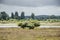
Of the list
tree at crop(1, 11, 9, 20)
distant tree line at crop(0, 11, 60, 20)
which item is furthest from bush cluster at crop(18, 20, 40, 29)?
tree at crop(1, 11, 9, 20)

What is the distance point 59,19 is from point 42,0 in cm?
119

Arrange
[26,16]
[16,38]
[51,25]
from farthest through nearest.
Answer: [51,25] → [26,16] → [16,38]

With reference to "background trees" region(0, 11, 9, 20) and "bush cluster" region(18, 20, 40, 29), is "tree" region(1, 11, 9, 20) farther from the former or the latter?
"bush cluster" region(18, 20, 40, 29)

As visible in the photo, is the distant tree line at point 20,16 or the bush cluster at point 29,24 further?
the bush cluster at point 29,24

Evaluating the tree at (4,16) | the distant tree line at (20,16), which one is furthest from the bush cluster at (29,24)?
the tree at (4,16)

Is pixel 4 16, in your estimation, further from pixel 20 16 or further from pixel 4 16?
pixel 20 16

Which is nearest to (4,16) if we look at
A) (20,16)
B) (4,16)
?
(4,16)

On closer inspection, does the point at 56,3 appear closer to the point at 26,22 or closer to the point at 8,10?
the point at 26,22

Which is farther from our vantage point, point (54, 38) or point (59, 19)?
point (59, 19)

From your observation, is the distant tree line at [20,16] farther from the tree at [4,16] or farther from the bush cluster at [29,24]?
the bush cluster at [29,24]

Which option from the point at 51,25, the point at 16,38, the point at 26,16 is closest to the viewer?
the point at 16,38

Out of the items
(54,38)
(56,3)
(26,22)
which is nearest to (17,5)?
(26,22)

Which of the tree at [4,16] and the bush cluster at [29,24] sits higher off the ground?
the tree at [4,16]

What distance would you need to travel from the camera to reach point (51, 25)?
7113mm
